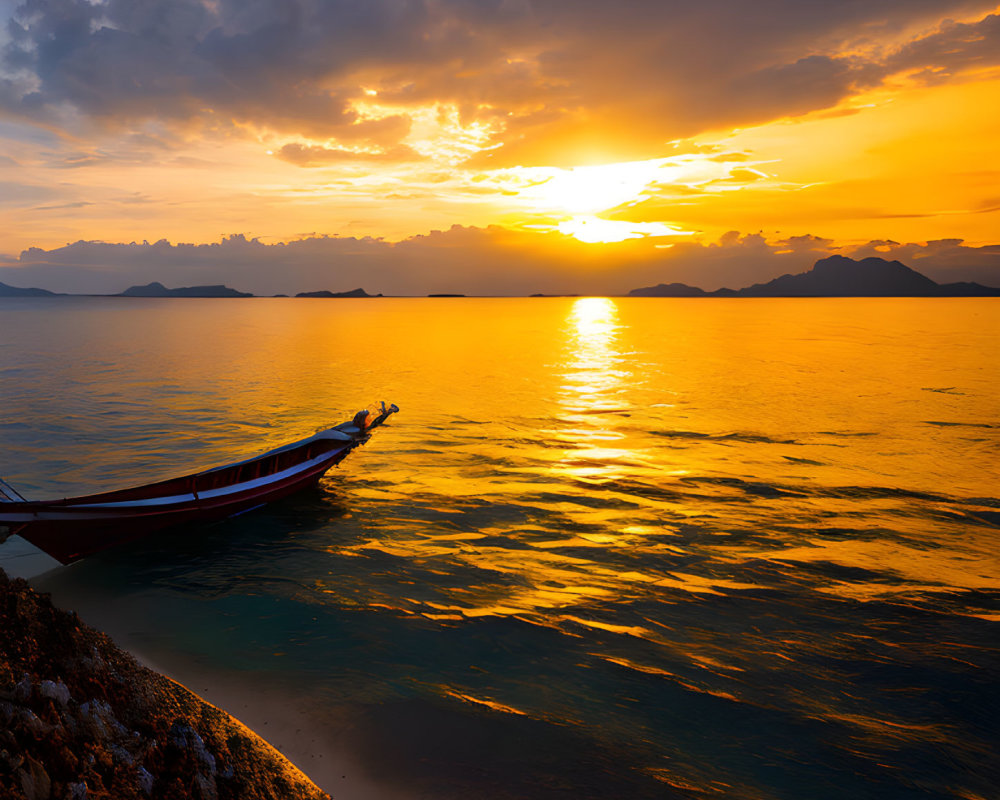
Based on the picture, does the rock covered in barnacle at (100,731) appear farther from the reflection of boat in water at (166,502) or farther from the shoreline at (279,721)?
the reflection of boat in water at (166,502)

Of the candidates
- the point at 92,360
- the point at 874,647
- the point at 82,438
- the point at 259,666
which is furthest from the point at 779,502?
the point at 92,360

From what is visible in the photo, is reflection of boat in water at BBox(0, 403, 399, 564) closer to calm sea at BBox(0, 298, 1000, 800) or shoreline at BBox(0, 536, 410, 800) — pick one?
calm sea at BBox(0, 298, 1000, 800)

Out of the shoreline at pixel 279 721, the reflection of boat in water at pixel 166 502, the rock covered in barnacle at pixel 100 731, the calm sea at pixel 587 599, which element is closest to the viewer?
the rock covered in barnacle at pixel 100 731

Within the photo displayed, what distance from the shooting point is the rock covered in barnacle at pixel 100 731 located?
609 cm

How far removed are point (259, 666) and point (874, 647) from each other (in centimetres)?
1295

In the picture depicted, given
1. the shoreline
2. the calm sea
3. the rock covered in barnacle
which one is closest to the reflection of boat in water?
the calm sea

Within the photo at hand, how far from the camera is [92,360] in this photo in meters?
68.8

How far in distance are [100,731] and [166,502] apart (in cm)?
1214

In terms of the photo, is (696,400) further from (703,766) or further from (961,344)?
(961,344)

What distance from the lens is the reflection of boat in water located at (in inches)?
590

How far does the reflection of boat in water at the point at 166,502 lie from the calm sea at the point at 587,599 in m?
0.85

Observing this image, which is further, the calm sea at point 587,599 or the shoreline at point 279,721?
the calm sea at point 587,599

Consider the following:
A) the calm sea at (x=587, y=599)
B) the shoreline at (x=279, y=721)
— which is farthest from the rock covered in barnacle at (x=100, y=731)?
the calm sea at (x=587, y=599)

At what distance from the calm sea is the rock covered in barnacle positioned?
1478mm
